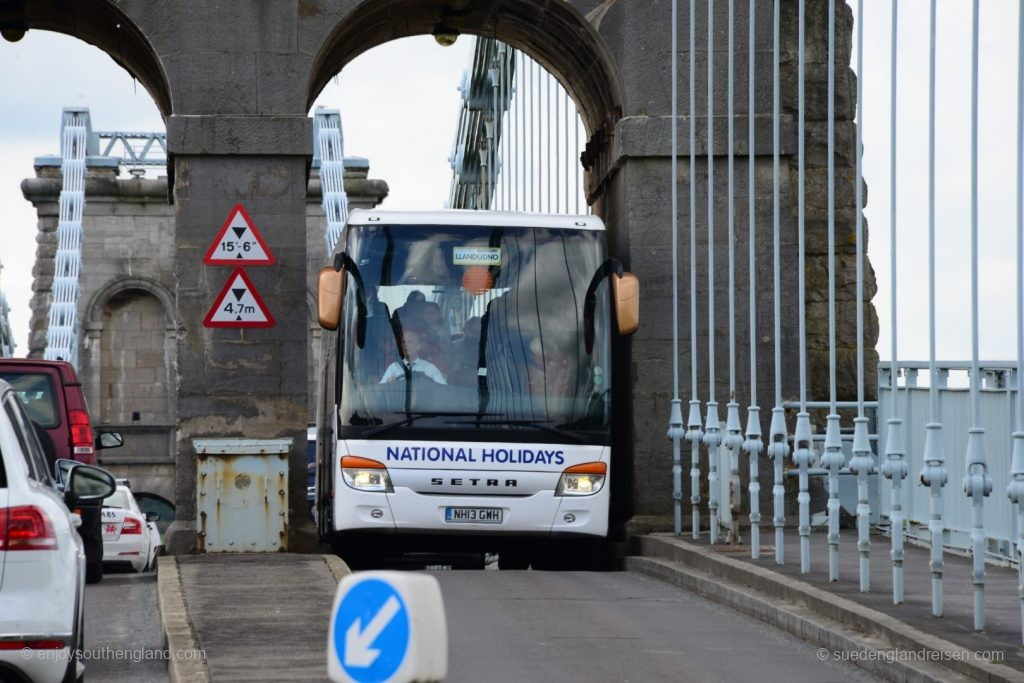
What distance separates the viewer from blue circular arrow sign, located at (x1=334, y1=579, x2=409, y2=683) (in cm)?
383

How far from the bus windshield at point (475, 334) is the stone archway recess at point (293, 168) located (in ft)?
4.79

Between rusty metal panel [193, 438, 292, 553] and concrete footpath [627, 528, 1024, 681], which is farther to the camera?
rusty metal panel [193, 438, 292, 553]

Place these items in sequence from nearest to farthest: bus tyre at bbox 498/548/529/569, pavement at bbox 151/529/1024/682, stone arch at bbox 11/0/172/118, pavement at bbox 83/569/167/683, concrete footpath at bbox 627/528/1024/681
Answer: concrete footpath at bbox 627/528/1024/681
pavement at bbox 151/529/1024/682
pavement at bbox 83/569/167/683
bus tyre at bbox 498/548/529/569
stone arch at bbox 11/0/172/118

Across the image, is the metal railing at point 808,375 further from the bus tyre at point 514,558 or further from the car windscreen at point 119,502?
the car windscreen at point 119,502

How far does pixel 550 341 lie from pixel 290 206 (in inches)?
106

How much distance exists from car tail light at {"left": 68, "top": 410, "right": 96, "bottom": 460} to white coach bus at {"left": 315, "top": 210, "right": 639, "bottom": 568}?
6.17ft

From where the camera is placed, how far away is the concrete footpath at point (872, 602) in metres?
7.72

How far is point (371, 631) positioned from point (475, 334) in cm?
1010

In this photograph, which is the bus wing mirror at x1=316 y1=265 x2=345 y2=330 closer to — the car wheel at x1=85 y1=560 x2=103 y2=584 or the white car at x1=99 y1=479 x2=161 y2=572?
the car wheel at x1=85 y1=560 x2=103 y2=584

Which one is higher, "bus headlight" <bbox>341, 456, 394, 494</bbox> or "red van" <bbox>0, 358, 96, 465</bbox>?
"red van" <bbox>0, 358, 96, 465</bbox>

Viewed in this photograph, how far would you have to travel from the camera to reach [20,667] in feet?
20.4

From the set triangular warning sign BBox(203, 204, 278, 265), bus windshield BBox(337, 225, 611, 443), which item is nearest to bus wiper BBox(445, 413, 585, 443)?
bus windshield BBox(337, 225, 611, 443)

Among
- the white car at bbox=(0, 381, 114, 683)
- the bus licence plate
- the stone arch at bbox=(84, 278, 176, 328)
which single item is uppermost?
the stone arch at bbox=(84, 278, 176, 328)

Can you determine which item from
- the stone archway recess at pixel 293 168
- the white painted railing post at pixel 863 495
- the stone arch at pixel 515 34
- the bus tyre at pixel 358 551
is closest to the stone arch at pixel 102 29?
the stone archway recess at pixel 293 168
